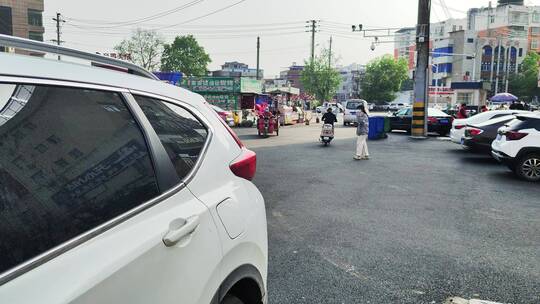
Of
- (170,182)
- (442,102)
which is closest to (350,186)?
(170,182)

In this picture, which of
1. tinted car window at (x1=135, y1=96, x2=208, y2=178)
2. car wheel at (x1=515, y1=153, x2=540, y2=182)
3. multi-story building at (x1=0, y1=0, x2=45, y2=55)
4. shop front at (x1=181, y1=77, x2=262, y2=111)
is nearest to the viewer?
tinted car window at (x1=135, y1=96, x2=208, y2=178)

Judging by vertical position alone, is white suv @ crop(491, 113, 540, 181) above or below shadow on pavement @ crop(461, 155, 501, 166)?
above

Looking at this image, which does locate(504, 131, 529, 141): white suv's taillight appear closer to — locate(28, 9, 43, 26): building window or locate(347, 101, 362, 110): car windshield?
locate(347, 101, 362, 110): car windshield

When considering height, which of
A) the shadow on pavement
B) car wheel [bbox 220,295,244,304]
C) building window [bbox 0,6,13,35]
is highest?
building window [bbox 0,6,13,35]

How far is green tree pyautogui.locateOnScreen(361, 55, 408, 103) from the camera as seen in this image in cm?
8406

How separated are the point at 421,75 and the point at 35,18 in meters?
53.1

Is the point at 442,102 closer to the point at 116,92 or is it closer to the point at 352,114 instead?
the point at 352,114

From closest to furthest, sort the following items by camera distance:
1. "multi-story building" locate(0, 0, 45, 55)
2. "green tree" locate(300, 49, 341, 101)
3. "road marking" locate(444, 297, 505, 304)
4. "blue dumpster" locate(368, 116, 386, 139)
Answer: "road marking" locate(444, 297, 505, 304), "blue dumpster" locate(368, 116, 386, 139), "multi-story building" locate(0, 0, 45, 55), "green tree" locate(300, 49, 341, 101)

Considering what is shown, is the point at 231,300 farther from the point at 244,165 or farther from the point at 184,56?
the point at 184,56

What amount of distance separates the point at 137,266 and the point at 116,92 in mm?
730

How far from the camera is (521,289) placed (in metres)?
4.12

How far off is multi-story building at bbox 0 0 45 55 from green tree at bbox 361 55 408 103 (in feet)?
183

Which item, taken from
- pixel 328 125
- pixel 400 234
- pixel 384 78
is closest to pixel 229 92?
pixel 328 125

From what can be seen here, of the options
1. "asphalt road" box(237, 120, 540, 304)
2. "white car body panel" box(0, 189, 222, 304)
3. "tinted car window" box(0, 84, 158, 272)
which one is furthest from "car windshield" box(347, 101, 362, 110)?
"tinted car window" box(0, 84, 158, 272)
